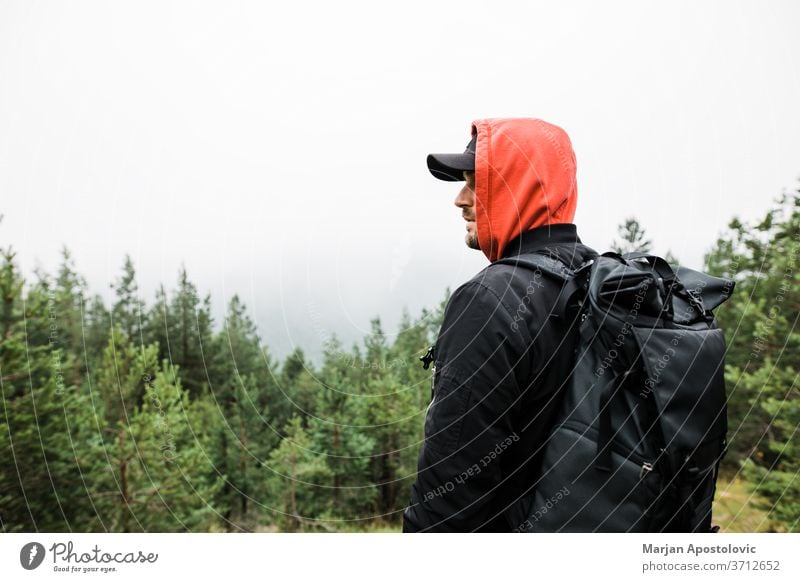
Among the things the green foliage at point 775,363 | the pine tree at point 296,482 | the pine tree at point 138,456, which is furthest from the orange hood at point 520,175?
the pine tree at point 296,482

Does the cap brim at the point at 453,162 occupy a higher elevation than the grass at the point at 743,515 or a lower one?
higher

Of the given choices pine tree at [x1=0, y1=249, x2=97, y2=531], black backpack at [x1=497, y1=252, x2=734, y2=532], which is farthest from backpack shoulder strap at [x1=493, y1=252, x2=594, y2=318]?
pine tree at [x1=0, y1=249, x2=97, y2=531]

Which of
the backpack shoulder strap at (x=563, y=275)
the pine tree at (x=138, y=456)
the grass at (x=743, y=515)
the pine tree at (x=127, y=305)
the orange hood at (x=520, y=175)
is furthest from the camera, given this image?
the pine tree at (x=127, y=305)

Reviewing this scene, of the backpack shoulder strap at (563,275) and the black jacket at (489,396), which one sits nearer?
the black jacket at (489,396)

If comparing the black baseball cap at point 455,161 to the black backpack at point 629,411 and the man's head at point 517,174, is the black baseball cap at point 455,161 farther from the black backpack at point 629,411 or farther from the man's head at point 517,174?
the black backpack at point 629,411

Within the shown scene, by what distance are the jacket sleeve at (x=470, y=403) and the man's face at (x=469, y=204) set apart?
49 cm

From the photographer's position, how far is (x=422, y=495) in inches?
72.9

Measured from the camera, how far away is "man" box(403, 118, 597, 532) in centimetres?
174

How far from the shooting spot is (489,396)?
1729mm

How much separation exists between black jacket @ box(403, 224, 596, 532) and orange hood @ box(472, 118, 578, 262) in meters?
0.30

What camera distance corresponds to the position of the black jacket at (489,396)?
1.73 metres
